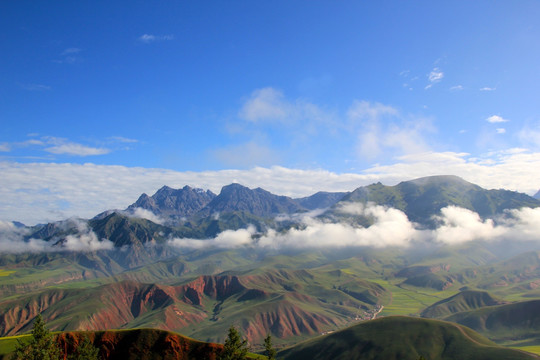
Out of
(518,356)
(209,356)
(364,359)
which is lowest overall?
(364,359)

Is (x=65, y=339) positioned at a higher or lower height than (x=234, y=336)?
lower

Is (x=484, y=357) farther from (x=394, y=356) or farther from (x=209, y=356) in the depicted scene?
(x=209, y=356)

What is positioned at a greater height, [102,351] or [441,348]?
[102,351]

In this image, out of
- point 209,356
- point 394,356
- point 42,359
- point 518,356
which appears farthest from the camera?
point 394,356

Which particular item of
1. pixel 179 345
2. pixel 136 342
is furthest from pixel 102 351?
pixel 179 345

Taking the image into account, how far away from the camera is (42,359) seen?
328 feet

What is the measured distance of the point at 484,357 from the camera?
6973 inches

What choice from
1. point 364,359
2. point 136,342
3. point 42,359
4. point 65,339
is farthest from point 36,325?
point 364,359

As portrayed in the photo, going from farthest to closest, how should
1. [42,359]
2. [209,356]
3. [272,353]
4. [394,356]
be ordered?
[394,356]
[209,356]
[272,353]
[42,359]

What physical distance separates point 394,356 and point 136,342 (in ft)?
433

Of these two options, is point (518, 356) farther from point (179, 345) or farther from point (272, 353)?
point (179, 345)

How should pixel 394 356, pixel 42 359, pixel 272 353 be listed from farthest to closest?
pixel 394 356 → pixel 272 353 → pixel 42 359

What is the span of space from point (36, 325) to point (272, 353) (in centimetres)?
6750

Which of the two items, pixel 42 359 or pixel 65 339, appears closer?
pixel 42 359
